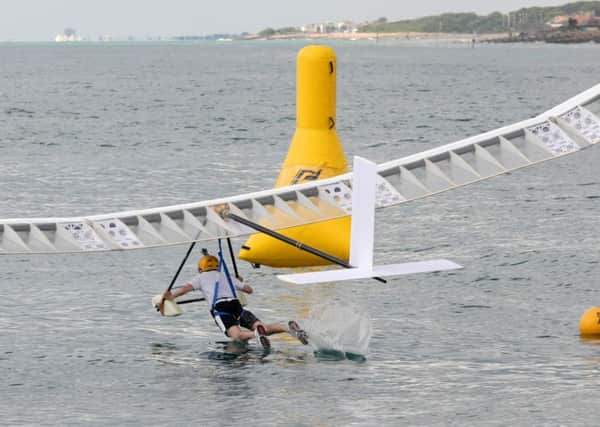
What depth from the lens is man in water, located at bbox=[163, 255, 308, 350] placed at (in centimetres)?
1931

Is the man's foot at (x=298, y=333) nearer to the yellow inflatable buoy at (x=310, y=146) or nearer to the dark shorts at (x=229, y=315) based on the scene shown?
the dark shorts at (x=229, y=315)

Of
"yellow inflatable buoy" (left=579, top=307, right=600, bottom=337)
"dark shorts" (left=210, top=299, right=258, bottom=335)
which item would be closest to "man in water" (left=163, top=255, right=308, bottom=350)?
"dark shorts" (left=210, top=299, right=258, bottom=335)

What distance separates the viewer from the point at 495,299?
23969 mm

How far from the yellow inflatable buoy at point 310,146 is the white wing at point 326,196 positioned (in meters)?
5.36

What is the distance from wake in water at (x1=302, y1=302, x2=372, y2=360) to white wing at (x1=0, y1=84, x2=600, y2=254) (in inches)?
62.9

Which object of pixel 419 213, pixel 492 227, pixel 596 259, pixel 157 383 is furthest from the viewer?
pixel 419 213

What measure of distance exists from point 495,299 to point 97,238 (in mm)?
8150

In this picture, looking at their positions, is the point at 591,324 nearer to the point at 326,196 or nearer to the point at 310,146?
the point at 326,196

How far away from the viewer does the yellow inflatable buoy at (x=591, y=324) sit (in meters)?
20.5

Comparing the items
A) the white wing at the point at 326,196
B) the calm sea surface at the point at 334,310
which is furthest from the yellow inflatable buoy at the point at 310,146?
the white wing at the point at 326,196

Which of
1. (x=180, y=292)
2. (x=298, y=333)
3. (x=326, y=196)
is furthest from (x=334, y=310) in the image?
(x=180, y=292)

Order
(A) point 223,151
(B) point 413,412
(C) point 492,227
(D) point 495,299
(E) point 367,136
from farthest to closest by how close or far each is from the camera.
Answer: (E) point 367,136, (A) point 223,151, (C) point 492,227, (D) point 495,299, (B) point 413,412

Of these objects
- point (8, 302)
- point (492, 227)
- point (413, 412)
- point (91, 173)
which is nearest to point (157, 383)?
point (413, 412)

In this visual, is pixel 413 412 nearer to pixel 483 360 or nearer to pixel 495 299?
pixel 483 360
